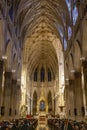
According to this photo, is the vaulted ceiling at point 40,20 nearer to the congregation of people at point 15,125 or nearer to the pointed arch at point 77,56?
the pointed arch at point 77,56

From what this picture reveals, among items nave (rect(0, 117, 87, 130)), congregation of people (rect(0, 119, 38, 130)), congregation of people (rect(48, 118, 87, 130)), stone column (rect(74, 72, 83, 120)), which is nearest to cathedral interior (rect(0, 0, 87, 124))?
stone column (rect(74, 72, 83, 120))

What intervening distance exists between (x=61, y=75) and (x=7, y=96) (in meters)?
22.1

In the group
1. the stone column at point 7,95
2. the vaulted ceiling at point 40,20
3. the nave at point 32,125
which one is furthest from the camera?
the vaulted ceiling at point 40,20

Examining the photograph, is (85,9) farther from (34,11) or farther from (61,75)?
(61,75)

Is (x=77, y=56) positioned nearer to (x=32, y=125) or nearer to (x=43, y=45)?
(x=32, y=125)

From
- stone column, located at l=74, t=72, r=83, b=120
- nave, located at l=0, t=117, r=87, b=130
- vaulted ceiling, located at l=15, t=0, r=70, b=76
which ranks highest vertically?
vaulted ceiling, located at l=15, t=0, r=70, b=76

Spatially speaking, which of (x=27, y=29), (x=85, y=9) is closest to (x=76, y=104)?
(x=85, y=9)

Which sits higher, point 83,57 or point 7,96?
point 83,57

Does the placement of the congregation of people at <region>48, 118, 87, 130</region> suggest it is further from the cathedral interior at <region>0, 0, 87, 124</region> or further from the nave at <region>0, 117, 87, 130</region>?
the cathedral interior at <region>0, 0, 87, 124</region>

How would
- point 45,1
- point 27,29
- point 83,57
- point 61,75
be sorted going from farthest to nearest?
point 61,75 < point 27,29 < point 45,1 < point 83,57

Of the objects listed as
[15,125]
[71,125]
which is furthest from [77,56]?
[15,125]

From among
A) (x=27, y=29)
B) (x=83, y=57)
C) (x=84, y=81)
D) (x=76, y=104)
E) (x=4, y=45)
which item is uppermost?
(x=27, y=29)

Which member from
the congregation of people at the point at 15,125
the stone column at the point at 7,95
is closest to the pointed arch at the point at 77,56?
the stone column at the point at 7,95

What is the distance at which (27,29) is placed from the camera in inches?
1298
